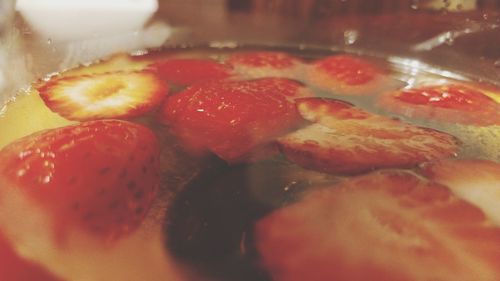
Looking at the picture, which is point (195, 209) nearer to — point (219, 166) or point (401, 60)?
point (219, 166)

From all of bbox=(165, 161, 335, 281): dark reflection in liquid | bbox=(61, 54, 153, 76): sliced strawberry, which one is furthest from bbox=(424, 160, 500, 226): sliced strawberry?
bbox=(61, 54, 153, 76): sliced strawberry

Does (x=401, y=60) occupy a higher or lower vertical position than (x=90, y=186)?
lower

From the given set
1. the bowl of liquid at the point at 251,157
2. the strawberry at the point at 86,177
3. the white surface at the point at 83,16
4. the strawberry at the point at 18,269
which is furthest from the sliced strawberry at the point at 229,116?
the white surface at the point at 83,16

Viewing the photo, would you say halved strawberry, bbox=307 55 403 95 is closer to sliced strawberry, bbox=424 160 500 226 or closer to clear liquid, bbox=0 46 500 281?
clear liquid, bbox=0 46 500 281

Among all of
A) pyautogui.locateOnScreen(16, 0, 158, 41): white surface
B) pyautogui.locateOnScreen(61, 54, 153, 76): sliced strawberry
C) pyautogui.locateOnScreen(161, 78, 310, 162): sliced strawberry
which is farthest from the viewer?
pyautogui.locateOnScreen(16, 0, 158, 41): white surface

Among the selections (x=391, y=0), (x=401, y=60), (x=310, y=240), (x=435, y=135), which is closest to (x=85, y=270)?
(x=310, y=240)

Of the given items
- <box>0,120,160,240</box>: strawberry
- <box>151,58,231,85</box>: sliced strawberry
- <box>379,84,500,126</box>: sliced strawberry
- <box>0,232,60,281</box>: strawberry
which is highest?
<box>0,120,160,240</box>: strawberry
